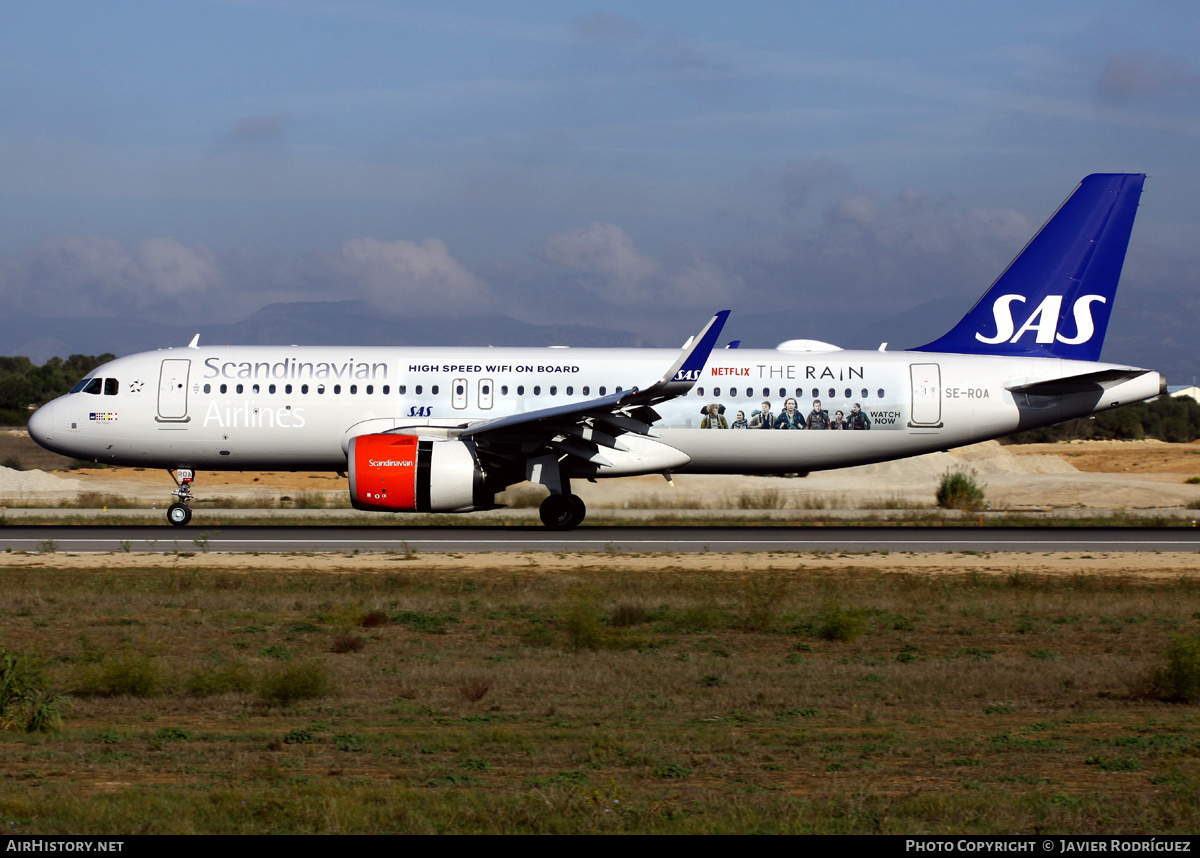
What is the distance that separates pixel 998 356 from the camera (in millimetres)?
28031

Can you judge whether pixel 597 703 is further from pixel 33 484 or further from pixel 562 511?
pixel 33 484

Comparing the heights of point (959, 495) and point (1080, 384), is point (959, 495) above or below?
below

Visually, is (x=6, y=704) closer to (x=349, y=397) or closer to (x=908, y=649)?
(x=908, y=649)

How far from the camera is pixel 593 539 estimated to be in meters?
25.1

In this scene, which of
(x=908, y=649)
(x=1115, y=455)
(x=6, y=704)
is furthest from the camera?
(x=1115, y=455)

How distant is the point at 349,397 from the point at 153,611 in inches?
425

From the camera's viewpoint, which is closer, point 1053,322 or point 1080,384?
point 1080,384

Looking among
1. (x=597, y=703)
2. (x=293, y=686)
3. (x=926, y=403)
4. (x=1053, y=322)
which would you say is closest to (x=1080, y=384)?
(x=1053, y=322)

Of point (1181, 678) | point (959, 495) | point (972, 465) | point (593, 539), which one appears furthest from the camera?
point (972, 465)

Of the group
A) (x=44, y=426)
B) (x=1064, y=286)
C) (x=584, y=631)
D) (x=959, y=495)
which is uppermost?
(x=1064, y=286)

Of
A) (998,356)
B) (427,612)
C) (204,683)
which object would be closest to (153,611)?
(427,612)

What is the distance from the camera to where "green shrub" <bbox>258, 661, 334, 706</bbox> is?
35.9 feet

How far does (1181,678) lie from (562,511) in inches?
658
